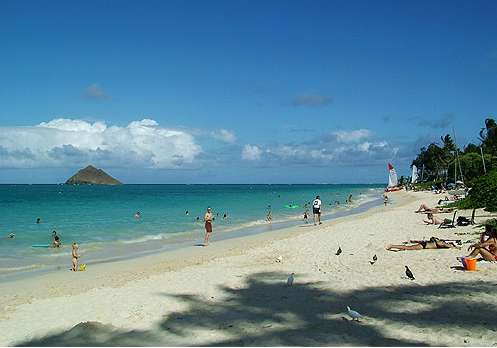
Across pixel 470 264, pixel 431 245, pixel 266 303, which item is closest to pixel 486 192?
pixel 431 245

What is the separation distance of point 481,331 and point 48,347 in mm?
6169

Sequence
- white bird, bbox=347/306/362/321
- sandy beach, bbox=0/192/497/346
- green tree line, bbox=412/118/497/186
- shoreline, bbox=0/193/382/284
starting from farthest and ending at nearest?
1. green tree line, bbox=412/118/497/186
2. shoreline, bbox=0/193/382/284
3. white bird, bbox=347/306/362/321
4. sandy beach, bbox=0/192/497/346

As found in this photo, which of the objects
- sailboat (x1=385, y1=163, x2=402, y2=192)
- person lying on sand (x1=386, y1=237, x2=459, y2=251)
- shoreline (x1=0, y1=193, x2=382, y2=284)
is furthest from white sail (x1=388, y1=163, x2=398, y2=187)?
person lying on sand (x1=386, y1=237, x2=459, y2=251)

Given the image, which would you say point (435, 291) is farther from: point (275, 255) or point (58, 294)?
point (58, 294)

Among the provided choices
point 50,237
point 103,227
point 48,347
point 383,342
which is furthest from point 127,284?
point 103,227

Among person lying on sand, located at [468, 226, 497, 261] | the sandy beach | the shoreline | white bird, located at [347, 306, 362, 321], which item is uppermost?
person lying on sand, located at [468, 226, 497, 261]

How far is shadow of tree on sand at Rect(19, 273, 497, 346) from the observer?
6727 millimetres

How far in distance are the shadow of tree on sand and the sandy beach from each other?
0.02 m

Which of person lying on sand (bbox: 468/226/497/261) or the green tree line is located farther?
the green tree line

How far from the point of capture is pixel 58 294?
11773mm

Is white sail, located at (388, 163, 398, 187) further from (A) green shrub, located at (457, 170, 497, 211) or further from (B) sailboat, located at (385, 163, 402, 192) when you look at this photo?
(A) green shrub, located at (457, 170, 497, 211)

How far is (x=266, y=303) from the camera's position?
897 centimetres

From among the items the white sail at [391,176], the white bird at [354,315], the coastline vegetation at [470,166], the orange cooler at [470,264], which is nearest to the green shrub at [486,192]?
the coastline vegetation at [470,166]

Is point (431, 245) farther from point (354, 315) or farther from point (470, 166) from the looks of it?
point (470, 166)
